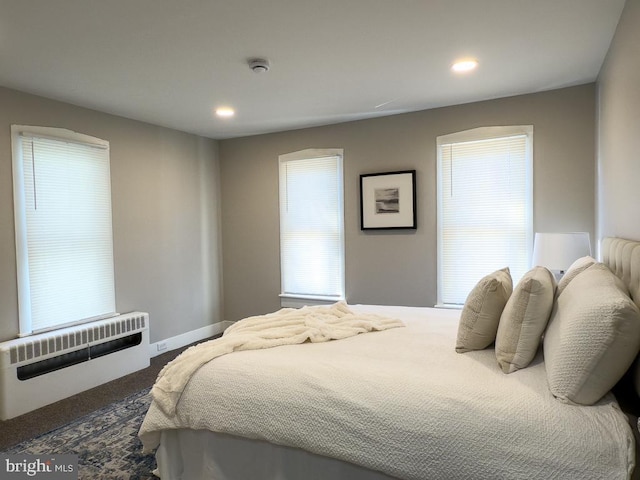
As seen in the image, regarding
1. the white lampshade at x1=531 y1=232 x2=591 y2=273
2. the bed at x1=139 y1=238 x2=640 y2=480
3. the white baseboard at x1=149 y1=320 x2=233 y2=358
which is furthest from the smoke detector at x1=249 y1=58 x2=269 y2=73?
the white baseboard at x1=149 y1=320 x2=233 y2=358

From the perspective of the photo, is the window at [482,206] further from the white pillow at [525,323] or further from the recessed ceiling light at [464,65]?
the white pillow at [525,323]

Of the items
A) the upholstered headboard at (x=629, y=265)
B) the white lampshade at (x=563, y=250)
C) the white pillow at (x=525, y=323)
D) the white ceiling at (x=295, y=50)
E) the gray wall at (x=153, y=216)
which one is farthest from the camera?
the gray wall at (x=153, y=216)

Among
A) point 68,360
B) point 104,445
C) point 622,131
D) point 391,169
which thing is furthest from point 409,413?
point 68,360

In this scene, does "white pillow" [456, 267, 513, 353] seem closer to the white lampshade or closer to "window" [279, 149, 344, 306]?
the white lampshade

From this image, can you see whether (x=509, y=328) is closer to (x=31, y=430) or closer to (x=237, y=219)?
(x=31, y=430)

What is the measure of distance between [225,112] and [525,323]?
3.32 meters

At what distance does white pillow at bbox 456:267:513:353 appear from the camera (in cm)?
193

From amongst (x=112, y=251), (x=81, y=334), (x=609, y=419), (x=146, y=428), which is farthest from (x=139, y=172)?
(x=609, y=419)

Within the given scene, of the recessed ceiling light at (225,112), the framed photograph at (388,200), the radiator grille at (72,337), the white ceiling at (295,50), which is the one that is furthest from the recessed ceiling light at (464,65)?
the radiator grille at (72,337)

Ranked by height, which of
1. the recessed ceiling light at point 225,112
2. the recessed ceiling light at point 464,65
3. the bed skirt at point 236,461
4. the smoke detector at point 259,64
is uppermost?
the recessed ceiling light at point 225,112

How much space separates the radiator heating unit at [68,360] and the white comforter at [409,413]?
5.46 ft

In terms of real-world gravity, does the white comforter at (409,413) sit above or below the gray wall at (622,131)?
below

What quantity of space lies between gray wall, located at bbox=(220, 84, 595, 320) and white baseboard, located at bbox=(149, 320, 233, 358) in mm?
239

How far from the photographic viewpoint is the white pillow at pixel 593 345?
129 cm
